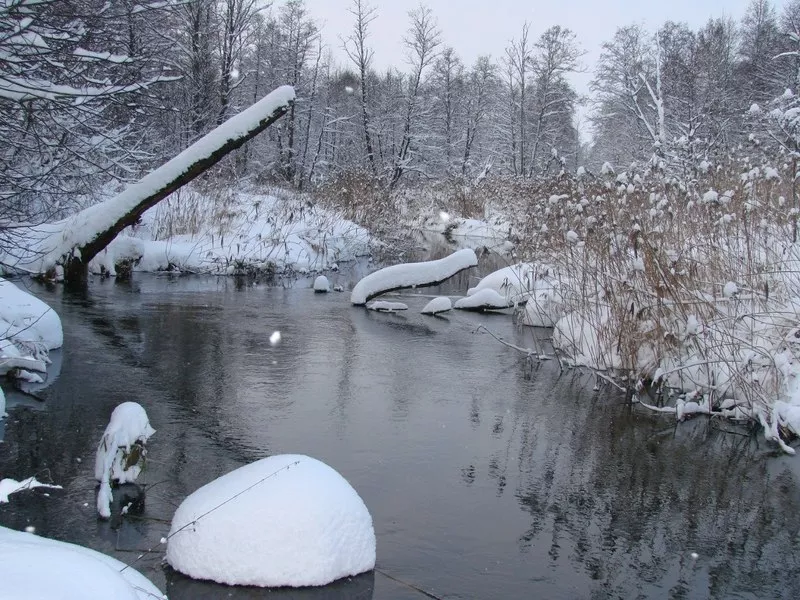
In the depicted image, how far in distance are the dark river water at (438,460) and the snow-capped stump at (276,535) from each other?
73 millimetres

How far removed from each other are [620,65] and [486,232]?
1708 centimetres

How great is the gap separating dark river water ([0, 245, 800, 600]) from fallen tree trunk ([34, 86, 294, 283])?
97.9 inches

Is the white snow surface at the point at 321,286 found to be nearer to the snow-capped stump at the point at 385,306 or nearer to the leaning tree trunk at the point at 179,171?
the snow-capped stump at the point at 385,306

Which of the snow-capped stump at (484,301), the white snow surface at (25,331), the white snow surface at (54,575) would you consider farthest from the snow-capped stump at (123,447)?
the snow-capped stump at (484,301)

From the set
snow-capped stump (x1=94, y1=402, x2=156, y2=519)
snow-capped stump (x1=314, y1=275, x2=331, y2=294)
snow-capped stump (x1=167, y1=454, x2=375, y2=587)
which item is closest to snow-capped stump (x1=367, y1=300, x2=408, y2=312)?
snow-capped stump (x1=314, y1=275, x2=331, y2=294)

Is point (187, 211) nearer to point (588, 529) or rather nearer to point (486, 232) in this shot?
point (486, 232)

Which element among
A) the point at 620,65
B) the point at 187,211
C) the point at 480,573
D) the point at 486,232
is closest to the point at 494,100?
the point at 620,65

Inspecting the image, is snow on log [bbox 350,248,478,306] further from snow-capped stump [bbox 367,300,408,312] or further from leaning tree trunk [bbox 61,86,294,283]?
leaning tree trunk [bbox 61,86,294,283]

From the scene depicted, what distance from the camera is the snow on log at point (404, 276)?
991 centimetres

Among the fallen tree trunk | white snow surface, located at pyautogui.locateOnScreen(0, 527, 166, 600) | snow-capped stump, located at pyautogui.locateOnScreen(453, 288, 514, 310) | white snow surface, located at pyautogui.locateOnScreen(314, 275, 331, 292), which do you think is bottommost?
white snow surface, located at pyautogui.locateOnScreen(0, 527, 166, 600)

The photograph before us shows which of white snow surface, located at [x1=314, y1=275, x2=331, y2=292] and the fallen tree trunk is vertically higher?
the fallen tree trunk

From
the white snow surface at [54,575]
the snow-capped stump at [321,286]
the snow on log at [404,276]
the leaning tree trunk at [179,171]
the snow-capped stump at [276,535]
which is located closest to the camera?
the white snow surface at [54,575]

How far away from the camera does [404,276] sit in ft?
32.8

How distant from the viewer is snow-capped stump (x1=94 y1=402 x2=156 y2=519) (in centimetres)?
364
